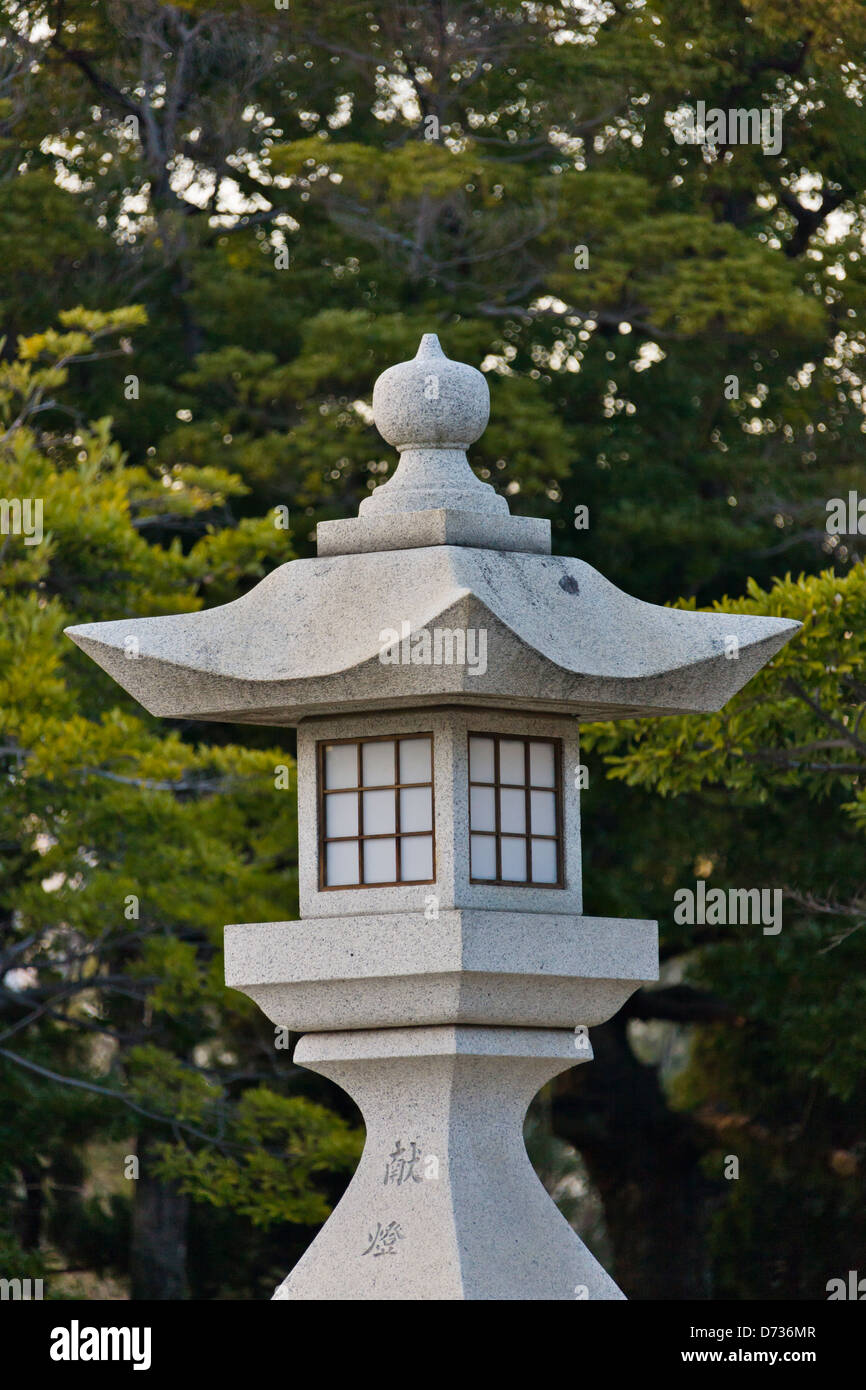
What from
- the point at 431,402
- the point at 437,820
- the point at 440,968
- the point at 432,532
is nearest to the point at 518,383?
the point at 431,402

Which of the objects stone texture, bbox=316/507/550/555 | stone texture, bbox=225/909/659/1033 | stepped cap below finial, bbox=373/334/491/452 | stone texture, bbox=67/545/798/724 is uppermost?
stepped cap below finial, bbox=373/334/491/452

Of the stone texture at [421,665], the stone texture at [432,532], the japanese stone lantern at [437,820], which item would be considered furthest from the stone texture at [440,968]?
the stone texture at [432,532]

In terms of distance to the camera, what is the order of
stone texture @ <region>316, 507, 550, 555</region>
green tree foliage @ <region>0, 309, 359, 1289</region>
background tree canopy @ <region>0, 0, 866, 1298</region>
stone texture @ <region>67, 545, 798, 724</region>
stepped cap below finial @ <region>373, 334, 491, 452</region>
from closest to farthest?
stone texture @ <region>67, 545, 798, 724</region>, stone texture @ <region>316, 507, 550, 555</region>, stepped cap below finial @ <region>373, 334, 491, 452</region>, green tree foliage @ <region>0, 309, 359, 1289</region>, background tree canopy @ <region>0, 0, 866, 1298</region>

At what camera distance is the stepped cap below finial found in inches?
267

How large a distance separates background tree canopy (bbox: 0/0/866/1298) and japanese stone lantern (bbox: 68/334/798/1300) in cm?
791

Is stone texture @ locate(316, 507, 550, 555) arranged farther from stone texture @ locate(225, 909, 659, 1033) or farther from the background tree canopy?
the background tree canopy

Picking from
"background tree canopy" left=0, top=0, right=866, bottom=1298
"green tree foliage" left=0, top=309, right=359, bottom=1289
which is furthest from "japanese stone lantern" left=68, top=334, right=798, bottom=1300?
"background tree canopy" left=0, top=0, right=866, bottom=1298

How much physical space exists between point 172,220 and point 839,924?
23.3ft

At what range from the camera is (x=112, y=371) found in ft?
57.0

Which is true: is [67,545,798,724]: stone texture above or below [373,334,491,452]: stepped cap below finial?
below

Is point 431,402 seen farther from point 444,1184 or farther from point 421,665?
point 444,1184

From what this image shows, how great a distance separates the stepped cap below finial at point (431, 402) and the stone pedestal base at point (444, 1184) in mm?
1786

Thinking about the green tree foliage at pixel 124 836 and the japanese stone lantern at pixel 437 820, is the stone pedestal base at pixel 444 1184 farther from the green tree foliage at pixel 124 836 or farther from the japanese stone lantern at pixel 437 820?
the green tree foliage at pixel 124 836

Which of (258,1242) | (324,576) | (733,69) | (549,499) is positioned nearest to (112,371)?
(549,499)
